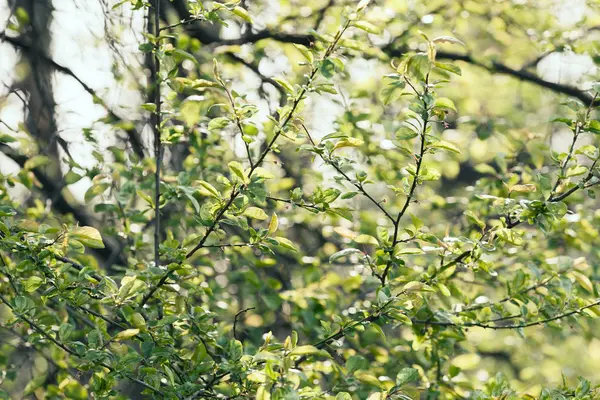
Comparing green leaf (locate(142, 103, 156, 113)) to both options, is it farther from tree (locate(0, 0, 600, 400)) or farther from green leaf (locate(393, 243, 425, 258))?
green leaf (locate(393, 243, 425, 258))

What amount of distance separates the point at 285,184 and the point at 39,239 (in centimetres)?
167

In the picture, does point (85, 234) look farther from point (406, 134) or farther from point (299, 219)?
point (299, 219)

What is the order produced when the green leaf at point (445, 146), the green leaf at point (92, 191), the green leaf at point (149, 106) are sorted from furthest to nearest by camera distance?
the green leaf at point (92, 191) < the green leaf at point (149, 106) < the green leaf at point (445, 146)

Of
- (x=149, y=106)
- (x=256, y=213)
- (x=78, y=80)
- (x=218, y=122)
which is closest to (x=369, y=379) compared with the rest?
(x=256, y=213)

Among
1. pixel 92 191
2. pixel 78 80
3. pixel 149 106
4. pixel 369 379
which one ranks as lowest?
pixel 369 379

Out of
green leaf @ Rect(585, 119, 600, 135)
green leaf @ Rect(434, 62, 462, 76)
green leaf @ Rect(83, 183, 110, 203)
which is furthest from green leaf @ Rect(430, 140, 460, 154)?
green leaf @ Rect(83, 183, 110, 203)

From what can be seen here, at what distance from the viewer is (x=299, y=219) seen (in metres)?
3.69

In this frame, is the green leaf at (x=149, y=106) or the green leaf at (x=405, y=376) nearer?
the green leaf at (x=405, y=376)

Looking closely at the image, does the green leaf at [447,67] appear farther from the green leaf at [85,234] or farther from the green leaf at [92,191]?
the green leaf at [92,191]

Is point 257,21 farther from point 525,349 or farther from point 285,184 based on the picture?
point 525,349

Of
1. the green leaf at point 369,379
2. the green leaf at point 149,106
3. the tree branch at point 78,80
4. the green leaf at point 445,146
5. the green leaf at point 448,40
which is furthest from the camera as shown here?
the tree branch at point 78,80

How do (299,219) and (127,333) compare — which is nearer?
(127,333)

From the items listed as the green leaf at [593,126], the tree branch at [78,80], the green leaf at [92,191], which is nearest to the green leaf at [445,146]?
the green leaf at [593,126]

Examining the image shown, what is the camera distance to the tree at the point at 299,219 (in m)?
1.88
